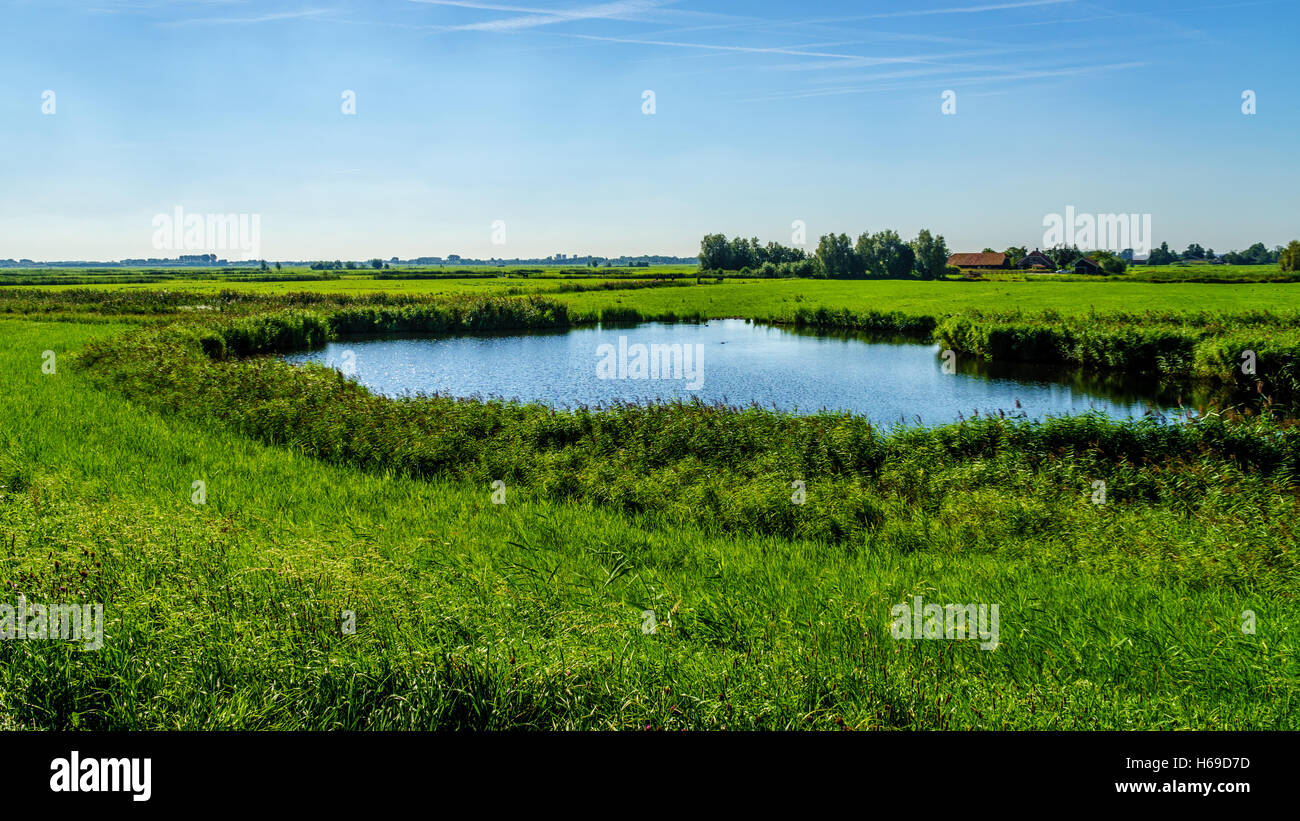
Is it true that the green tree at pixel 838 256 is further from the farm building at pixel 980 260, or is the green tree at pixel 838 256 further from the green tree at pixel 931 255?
the farm building at pixel 980 260

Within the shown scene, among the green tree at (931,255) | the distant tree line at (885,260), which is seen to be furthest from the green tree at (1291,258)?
the green tree at (931,255)

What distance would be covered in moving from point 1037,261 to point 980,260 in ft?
42.1

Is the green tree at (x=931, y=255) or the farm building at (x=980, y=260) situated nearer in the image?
the green tree at (x=931, y=255)

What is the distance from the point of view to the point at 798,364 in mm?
39156

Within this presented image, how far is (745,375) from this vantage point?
35.2 metres

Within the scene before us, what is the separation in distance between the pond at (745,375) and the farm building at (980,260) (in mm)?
109238

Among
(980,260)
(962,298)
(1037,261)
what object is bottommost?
(962,298)

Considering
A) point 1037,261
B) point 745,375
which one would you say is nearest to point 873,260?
point 1037,261

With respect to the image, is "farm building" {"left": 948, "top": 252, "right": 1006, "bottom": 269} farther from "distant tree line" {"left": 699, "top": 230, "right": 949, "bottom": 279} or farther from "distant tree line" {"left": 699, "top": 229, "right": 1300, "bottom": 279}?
"distant tree line" {"left": 699, "top": 230, "right": 949, "bottom": 279}

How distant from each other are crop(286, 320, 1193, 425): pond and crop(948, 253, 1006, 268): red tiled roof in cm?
11102

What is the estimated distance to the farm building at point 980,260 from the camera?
14675cm

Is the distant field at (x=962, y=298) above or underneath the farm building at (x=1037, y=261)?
underneath

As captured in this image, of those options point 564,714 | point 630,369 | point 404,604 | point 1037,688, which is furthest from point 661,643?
point 630,369

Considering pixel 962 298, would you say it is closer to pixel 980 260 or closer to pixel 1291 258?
Result: pixel 1291 258
